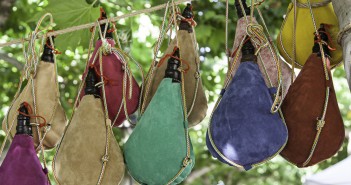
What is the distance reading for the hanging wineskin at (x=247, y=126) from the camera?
1029 millimetres

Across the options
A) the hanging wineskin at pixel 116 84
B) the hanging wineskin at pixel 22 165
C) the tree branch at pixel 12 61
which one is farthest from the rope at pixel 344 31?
the tree branch at pixel 12 61

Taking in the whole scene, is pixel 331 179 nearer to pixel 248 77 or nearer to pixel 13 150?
pixel 248 77

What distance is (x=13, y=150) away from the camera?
121 cm

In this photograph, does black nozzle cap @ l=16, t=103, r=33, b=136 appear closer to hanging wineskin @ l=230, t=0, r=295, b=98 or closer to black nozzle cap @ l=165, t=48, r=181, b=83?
black nozzle cap @ l=165, t=48, r=181, b=83

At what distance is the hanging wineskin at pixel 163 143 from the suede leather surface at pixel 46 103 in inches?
10.0

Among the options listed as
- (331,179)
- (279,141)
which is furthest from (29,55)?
(331,179)

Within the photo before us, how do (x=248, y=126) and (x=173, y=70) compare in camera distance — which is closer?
(x=248, y=126)

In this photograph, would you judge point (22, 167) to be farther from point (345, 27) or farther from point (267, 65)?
point (345, 27)

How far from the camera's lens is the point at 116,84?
129cm

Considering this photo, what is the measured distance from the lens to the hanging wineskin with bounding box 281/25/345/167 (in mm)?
1059

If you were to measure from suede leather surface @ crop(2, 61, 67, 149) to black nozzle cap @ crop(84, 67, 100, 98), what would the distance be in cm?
15

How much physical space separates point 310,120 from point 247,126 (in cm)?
10

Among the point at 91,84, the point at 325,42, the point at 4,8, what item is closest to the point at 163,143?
the point at 91,84

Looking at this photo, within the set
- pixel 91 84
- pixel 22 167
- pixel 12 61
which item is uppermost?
pixel 91 84
